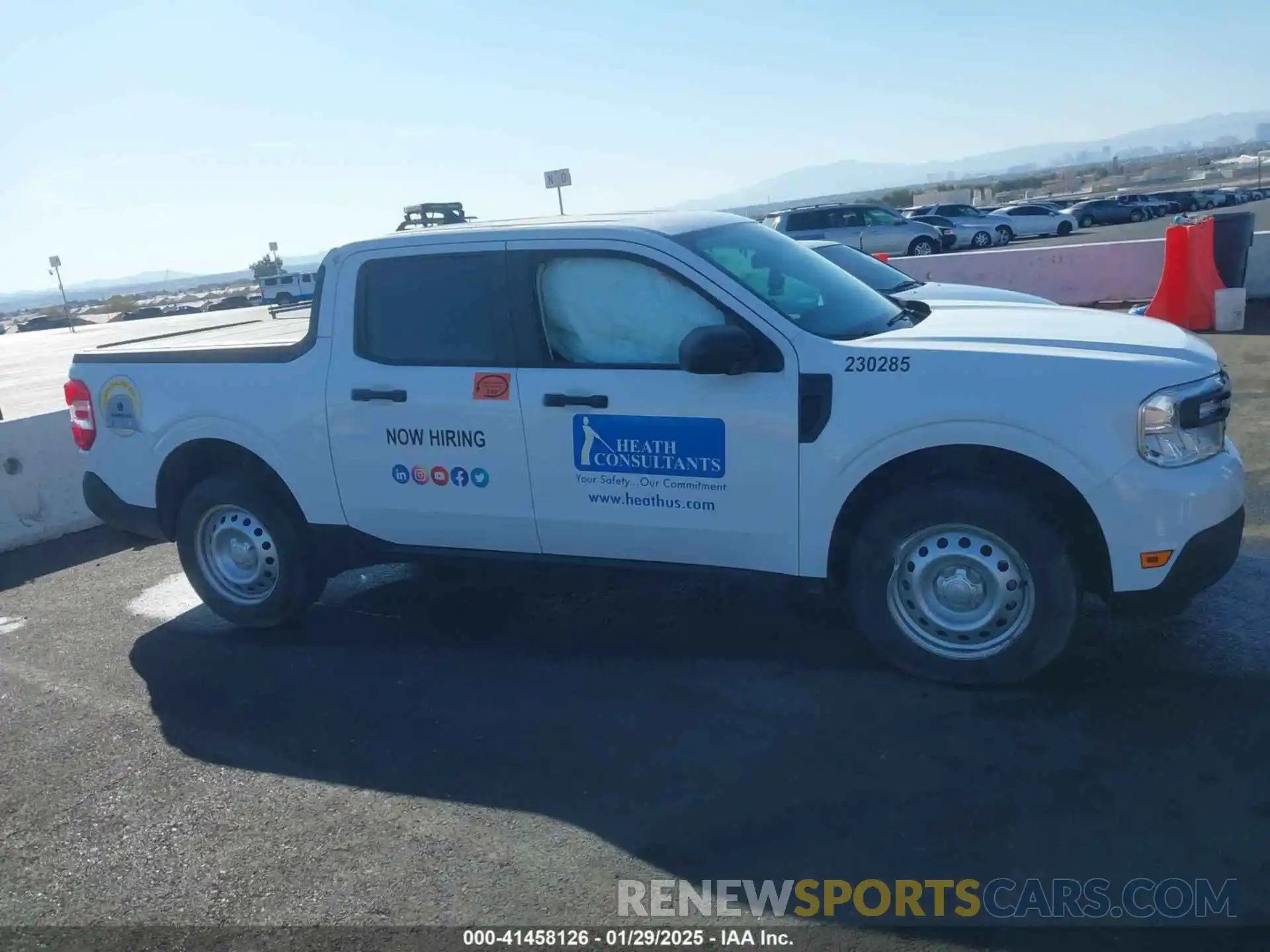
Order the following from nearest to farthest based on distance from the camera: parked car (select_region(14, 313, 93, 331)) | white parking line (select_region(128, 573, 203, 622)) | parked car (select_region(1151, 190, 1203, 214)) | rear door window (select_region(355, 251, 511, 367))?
1. rear door window (select_region(355, 251, 511, 367))
2. white parking line (select_region(128, 573, 203, 622))
3. parked car (select_region(1151, 190, 1203, 214))
4. parked car (select_region(14, 313, 93, 331))

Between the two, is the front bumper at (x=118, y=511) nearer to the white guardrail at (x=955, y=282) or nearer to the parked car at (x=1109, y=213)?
the white guardrail at (x=955, y=282)

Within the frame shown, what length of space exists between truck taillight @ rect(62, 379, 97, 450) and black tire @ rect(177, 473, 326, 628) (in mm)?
756

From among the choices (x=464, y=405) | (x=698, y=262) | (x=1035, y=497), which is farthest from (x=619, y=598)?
(x=1035, y=497)

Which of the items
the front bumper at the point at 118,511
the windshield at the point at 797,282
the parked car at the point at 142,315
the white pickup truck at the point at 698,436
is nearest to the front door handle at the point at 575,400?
the white pickup truck at the point at 698,436

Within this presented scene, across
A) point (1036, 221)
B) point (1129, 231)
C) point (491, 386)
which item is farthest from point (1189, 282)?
point (1036, 221)

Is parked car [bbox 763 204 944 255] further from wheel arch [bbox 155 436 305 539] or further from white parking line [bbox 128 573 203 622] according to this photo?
wheel arch [bbox 155 436 305 539]

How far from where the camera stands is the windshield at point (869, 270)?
9508 mm

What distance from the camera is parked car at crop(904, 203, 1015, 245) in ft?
120

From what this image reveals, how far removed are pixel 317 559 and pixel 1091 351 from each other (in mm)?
3820

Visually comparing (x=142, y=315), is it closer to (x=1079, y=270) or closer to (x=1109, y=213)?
(x=1109, y=213)

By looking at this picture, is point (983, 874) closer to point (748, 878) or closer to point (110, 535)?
point (748, 878)

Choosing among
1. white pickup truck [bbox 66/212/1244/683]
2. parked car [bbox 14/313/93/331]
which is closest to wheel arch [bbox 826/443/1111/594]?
white pickup truck [bbox 66/212/1244/683]

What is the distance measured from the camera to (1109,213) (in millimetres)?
44062

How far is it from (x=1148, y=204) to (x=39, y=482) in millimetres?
46691
